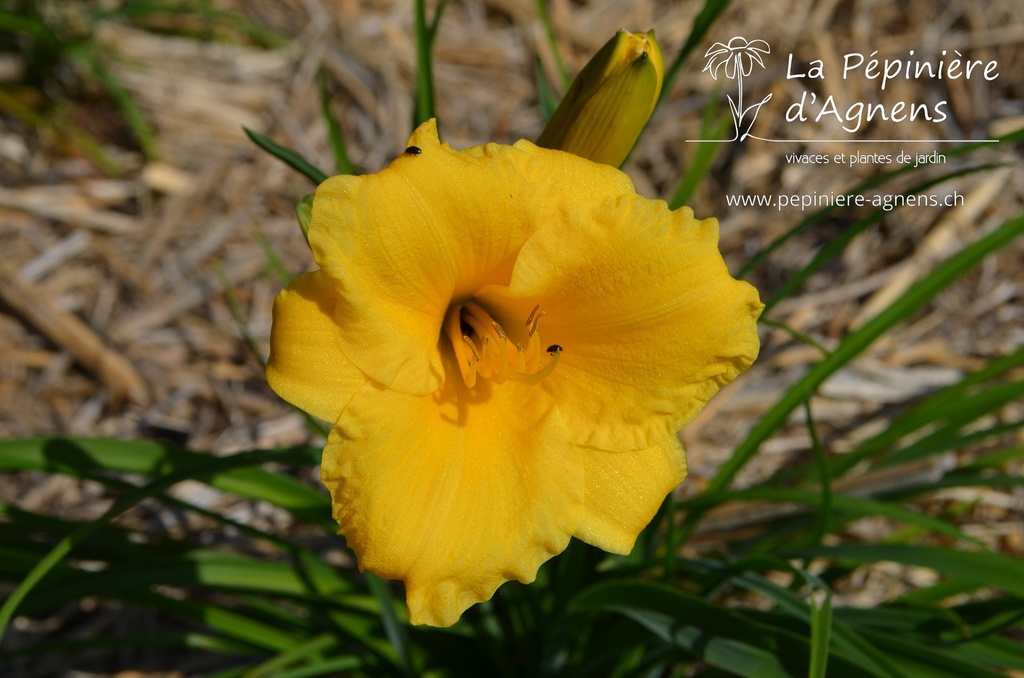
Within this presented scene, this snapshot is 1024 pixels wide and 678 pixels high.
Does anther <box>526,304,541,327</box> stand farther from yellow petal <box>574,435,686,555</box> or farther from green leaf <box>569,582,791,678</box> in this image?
green leaf <box>569,582,791,678</box>

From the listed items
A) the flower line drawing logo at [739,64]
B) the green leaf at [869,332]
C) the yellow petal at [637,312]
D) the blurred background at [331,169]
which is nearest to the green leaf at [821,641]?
the yellow petal at [637,312]

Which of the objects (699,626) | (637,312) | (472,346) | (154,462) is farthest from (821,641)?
(154,462)

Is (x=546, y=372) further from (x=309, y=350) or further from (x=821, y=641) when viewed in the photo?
(x=821, y=641)

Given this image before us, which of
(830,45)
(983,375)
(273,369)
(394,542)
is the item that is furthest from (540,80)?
(830,45)

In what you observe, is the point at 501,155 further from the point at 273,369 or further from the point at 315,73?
the point at 315,73

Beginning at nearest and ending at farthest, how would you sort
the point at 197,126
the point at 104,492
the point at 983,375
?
1. the point at 983,375
2. the point at 104,492
3. the point at 197,126

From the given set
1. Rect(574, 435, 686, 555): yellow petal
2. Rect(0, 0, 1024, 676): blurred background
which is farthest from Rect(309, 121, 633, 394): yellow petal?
Rect(0, 0, 1024, 676): blurred background

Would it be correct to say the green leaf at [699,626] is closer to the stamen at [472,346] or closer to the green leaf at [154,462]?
the stamen at [472,346]
